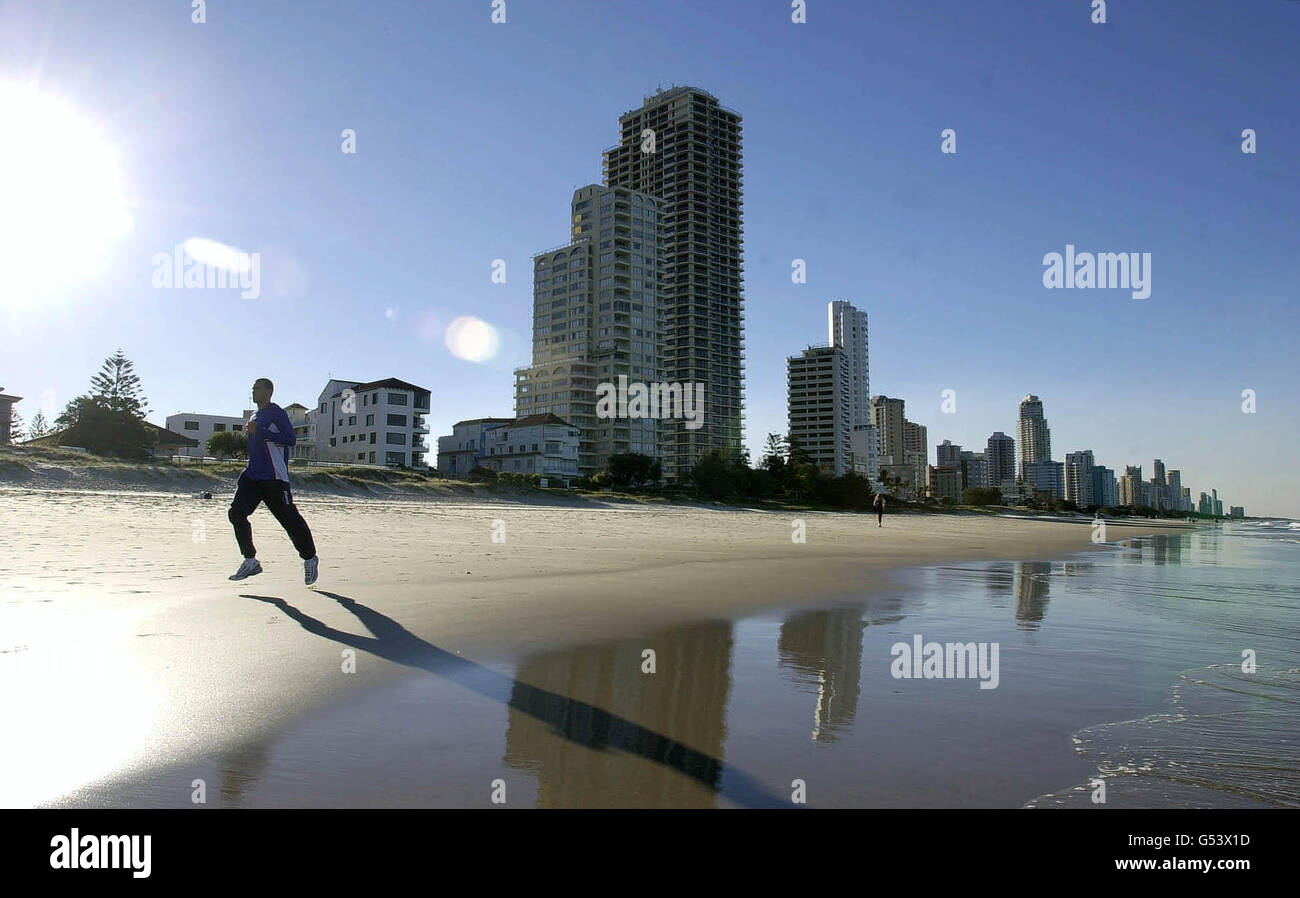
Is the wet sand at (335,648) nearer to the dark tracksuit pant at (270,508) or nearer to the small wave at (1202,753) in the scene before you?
the dark tracksuit pant at (270,508)

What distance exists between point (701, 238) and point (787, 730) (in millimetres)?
156910

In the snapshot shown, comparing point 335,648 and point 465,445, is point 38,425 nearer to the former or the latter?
point 465,445

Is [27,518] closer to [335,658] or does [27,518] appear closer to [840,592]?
[335,658]

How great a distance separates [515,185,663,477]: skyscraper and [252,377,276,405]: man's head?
111m

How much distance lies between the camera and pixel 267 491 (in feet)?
28.0

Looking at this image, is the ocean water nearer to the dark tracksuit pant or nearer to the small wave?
the small wave

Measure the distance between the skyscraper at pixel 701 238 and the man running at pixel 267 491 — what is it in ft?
448

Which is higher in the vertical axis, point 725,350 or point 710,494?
point 725,350

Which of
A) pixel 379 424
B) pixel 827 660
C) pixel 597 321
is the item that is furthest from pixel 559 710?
pixel 597 321

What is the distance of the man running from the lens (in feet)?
27.7

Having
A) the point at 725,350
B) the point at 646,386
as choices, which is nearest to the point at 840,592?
the point at 646,386

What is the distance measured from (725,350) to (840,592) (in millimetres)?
147456

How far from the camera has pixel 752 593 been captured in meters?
10.1

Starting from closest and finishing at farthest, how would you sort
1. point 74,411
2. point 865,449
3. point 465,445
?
point 74,411
point 465,445
point 865,449
